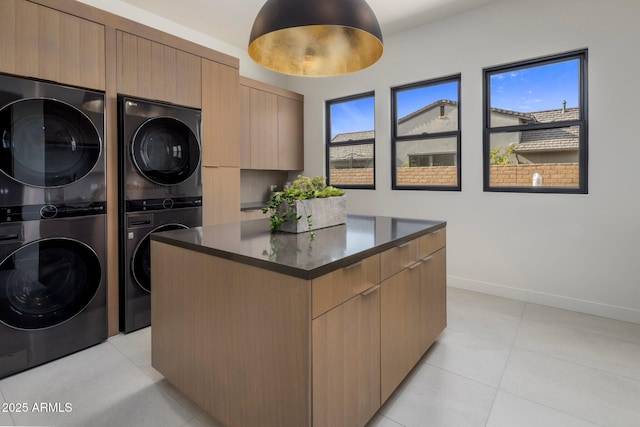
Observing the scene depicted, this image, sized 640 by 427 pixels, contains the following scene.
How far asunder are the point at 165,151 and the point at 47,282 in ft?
4.00

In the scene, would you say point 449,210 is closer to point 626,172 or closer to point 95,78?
point 626,172

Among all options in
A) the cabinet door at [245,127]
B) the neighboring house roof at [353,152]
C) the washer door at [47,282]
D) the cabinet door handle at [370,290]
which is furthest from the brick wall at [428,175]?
the washer door at [47,282]

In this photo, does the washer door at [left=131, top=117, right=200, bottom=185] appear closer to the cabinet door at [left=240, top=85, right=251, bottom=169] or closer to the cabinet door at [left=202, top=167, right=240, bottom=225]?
the cabinet door at [left=202, top=167, right=240, bottom=225]

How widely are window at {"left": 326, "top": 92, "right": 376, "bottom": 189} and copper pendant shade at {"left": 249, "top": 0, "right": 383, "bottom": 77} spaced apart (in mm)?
2369

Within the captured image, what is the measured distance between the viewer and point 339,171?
4.73m

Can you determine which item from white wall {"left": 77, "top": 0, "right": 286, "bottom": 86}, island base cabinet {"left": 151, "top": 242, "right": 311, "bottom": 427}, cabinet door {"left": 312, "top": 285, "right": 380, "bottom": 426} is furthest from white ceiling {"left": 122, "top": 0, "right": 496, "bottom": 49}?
cabinet door {"left": 312, "top": 285, "right": 380, "bottom": 426}

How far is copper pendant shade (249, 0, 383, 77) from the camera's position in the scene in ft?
4.89

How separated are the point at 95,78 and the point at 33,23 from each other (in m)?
0.42

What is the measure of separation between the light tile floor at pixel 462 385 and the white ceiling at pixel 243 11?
3.09 meters

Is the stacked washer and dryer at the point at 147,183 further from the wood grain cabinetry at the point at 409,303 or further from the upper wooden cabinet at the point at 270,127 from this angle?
the wood grain cabinetry at the point at 409,303

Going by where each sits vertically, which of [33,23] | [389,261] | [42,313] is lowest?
[42,313]

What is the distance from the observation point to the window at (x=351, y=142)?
14.5ft

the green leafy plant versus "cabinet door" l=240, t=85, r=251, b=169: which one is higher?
"cabinet door" l=240, t=85, r=251, b=169

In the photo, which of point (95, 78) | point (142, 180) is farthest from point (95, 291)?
point (95, 78)
